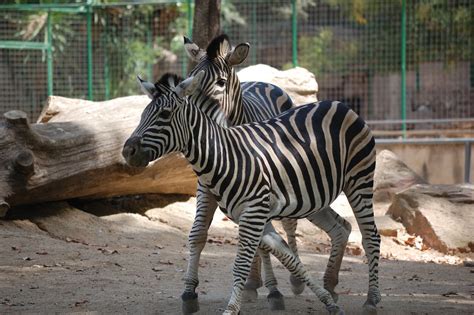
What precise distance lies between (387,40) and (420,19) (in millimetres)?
850

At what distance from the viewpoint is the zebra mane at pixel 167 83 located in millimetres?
5426

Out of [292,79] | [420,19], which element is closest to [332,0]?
[420,19]

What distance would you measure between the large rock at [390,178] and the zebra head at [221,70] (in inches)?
245

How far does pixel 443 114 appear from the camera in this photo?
17.2 m

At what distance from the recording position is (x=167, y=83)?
5461 mm

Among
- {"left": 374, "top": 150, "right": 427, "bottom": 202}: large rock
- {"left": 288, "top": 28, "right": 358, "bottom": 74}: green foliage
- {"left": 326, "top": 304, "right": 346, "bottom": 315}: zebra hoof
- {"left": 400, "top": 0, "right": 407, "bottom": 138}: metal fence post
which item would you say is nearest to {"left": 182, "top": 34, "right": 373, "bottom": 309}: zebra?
{"left": 326, "top": 304, "right": 346, "bottom": 315}: zebra hoof

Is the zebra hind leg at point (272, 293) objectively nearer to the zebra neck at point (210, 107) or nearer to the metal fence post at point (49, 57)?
the zebra neck at point (210, 107)

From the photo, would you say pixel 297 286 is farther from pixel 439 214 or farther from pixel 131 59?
pixel 131 59

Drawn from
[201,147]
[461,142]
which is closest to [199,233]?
[201,147]

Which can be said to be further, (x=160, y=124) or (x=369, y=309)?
(x=369, y=309)

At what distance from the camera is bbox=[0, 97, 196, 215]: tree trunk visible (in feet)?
27.2

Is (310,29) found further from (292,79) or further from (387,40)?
(292,79)

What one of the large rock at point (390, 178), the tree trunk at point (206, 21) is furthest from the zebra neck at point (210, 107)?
the large rock at point (390, 178)

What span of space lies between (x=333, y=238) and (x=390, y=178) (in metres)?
6.19
